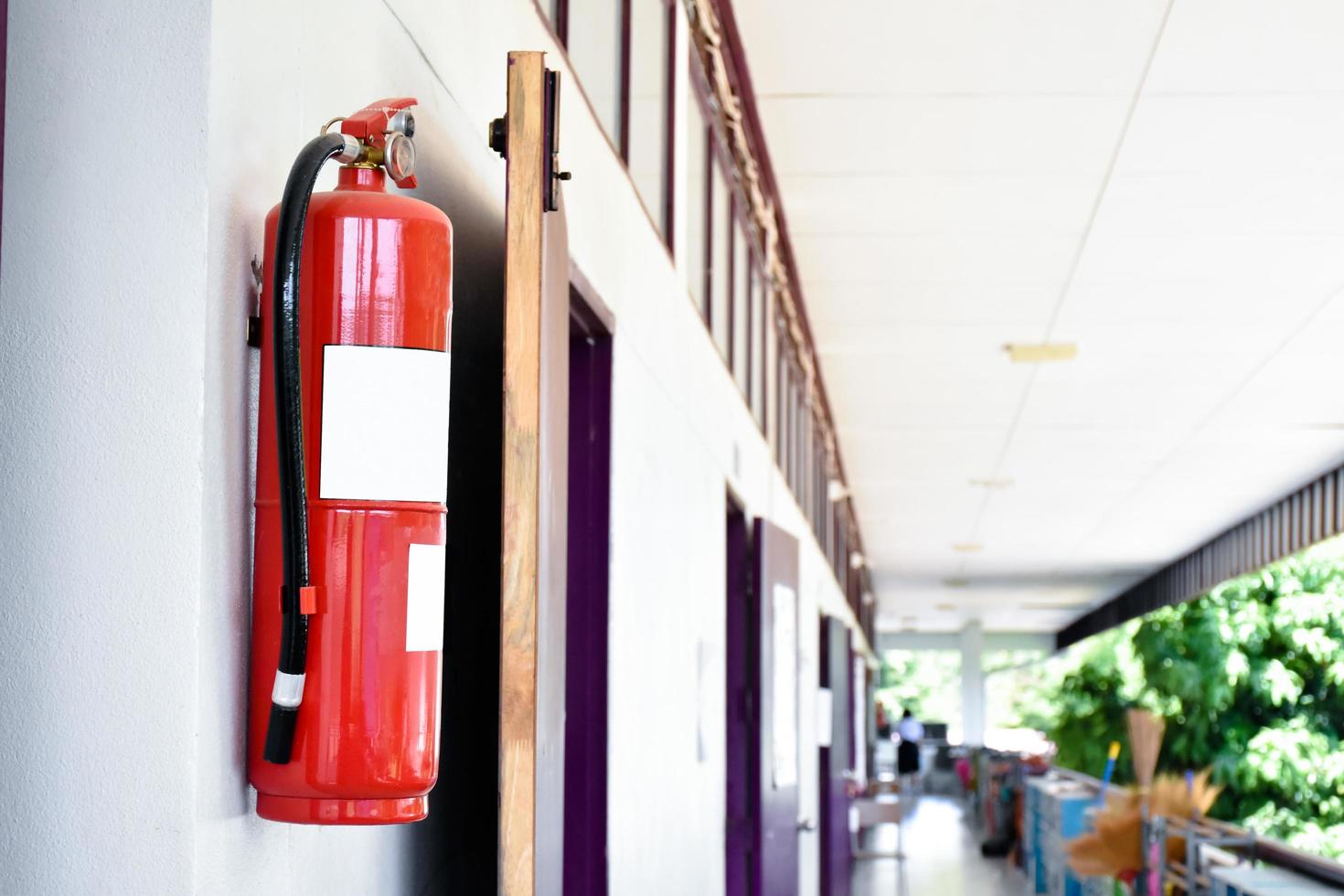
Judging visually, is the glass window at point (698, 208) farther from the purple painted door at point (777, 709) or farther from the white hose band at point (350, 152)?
the white hose band at point (350, 152)

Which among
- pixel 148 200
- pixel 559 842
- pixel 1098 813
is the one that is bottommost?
pixel 1098 813

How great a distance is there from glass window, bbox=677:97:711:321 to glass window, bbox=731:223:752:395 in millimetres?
644

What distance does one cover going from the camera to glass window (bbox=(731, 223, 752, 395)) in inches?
208

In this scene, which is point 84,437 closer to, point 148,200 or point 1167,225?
point 148,200

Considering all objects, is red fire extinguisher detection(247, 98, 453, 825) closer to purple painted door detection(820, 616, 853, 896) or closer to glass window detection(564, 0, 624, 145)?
glass window detection(564, 0, 624, 145)

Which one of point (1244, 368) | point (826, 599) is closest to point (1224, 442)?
point (1244, 368)

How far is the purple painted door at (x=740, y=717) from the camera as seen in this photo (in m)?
5.11

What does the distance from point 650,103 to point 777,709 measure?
2707 millimetres

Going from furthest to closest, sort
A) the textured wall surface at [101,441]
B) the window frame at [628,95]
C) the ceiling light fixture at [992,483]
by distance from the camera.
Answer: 1. the ceiling light fixture at [992,483]
2. the window frame at [628,95]
3. the textured wall surface at [101,441]

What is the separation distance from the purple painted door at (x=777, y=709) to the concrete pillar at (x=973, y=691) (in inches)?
1024

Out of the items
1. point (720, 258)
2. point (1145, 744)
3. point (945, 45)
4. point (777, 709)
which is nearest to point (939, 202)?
point (720, 258)

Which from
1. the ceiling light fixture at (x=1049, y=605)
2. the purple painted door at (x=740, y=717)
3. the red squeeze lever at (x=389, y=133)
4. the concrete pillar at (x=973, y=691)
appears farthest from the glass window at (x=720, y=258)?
the concrete pillar at (x=973, y=691)

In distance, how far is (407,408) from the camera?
1.47 m

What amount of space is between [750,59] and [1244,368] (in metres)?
4.68
